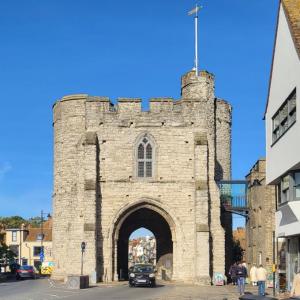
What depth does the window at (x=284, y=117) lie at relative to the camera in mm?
22016

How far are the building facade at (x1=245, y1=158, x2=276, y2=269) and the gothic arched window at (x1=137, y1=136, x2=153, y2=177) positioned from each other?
6.42 m

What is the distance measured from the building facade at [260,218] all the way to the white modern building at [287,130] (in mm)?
7850

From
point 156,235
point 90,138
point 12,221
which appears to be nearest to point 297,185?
point 90,138

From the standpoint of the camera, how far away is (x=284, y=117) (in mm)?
23672

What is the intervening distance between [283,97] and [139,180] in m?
17.5

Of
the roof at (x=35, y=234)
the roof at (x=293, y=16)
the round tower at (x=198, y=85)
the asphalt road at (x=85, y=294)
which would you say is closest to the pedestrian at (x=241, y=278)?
the asphalt road at (x=85, y=294)

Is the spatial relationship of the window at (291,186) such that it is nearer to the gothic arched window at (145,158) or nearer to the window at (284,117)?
the window at (284,117)

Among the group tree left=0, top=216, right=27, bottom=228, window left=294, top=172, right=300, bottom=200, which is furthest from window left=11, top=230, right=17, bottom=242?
window left=294, top=172, right=300, bottom=200

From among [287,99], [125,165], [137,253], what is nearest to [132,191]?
[125,165]

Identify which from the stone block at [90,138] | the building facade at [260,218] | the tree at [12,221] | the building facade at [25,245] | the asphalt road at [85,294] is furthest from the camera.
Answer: the tree at [12,221]

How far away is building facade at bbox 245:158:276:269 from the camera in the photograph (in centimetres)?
3447

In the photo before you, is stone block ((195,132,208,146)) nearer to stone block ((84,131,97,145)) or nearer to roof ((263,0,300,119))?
stone block ((84,131,97,145))

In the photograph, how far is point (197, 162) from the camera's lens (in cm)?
3928

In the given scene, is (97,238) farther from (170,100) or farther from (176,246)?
(170,100)
